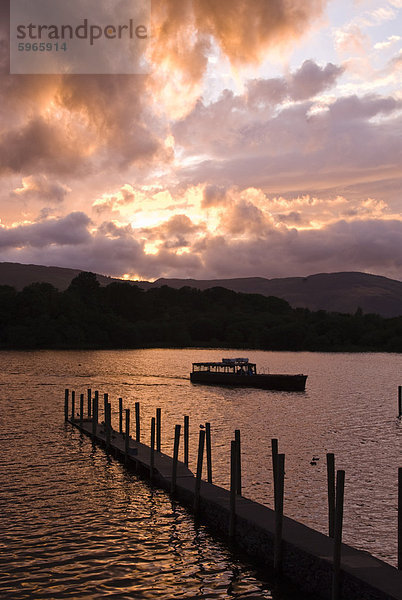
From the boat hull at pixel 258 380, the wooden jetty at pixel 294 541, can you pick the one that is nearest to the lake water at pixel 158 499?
the wooden jetty at pixel 294 541

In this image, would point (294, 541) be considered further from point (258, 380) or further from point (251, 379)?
point (251, 379)

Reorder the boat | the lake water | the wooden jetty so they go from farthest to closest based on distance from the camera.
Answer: the boat → the lake water → the wooden jetty

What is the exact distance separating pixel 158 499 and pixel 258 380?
2569 inches

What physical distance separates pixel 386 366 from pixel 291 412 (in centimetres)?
8805

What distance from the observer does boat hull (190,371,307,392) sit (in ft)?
293

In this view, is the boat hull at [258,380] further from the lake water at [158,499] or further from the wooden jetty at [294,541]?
the wooden jetty at [294,541]

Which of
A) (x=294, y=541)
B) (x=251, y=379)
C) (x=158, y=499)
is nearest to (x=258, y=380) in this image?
(x=251, y=379)

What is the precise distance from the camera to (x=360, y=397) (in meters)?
81.6

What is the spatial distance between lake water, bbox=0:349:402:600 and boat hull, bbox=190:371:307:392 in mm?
19013

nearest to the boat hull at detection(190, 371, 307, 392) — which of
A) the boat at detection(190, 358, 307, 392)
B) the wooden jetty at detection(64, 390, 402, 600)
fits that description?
the boat at detection(190, 358, 307, 392)

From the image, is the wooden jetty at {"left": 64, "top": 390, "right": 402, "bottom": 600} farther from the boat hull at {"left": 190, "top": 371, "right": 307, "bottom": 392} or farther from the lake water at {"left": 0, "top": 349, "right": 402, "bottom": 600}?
the boat hull at {"left": 190, "top": 371, "right": 307, "bottom": 392}

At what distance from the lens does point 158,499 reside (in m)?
27.6

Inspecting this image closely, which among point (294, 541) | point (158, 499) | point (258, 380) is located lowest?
point (258, 380)

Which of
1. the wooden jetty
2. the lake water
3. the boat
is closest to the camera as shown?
the wooden jetty
